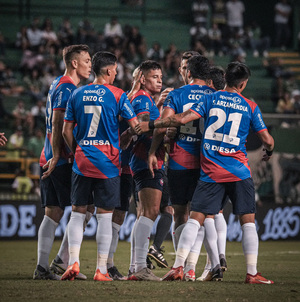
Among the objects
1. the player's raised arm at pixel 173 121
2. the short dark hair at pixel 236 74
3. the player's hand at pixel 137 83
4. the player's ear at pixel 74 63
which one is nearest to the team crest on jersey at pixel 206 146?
the player's raised arm at pixel 173 121

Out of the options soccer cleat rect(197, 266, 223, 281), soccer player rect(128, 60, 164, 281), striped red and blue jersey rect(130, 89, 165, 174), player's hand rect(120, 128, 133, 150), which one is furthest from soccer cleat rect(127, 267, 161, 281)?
player's hand rect(120, 128, 133, 150)

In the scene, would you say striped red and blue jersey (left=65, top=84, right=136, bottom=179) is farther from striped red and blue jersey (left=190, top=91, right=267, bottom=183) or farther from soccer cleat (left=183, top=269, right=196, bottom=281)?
soccer cleat (left=183, top=269, right=196, bottom=281)

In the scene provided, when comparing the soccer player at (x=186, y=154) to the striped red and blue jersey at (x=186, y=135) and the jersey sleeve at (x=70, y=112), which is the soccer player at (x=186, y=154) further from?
the jersey sleeve at (x=70, y=112)

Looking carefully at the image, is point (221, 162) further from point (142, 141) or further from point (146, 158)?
point (142, 141)

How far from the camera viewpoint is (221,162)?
686 centimetres

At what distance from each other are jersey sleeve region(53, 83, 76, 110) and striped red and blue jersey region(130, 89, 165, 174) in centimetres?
73

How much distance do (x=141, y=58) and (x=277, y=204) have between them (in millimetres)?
10828

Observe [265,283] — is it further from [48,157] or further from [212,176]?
[48,157]

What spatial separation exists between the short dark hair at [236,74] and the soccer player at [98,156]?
3.52 feet

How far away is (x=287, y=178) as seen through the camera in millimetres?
15914

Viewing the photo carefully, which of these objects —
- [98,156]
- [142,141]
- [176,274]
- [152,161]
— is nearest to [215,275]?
[176,274]

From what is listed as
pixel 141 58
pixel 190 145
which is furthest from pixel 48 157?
pixel 141 58

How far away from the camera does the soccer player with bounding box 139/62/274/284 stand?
22.4 ft

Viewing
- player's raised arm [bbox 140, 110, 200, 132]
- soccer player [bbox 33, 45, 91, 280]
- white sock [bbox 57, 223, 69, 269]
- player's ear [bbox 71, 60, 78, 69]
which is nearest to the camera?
player's raised arm [bbox 140, 110, 200, 132]
